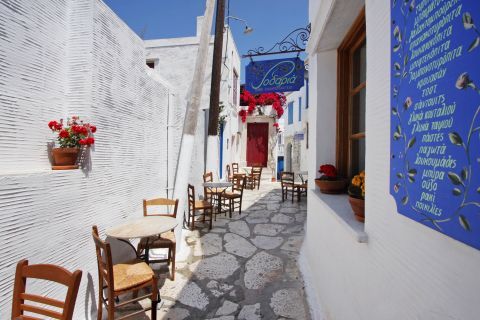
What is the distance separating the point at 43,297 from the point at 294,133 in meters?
13.8

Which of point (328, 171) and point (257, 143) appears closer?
point (328, 171)

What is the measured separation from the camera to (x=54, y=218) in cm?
250

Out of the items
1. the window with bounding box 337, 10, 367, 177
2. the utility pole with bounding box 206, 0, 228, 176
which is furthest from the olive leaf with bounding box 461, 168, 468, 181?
the utility pole with bounding box 206, 0, 228, 176

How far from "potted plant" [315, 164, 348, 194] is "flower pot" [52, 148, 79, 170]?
2.83 meters

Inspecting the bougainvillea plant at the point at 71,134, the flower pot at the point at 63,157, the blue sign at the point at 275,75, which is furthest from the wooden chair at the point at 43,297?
the blue sign at the point at 275,75

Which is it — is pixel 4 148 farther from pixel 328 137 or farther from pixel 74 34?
pixel 328 137

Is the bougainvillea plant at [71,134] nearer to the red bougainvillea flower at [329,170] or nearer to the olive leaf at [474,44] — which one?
the red bougainvillea flower at [329,170]

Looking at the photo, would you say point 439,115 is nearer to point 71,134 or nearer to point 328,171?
point 328,171

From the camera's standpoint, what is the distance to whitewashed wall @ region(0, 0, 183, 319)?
88.7 inches

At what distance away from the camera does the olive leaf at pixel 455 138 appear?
83cm

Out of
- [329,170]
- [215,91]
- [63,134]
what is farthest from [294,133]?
[63,134]

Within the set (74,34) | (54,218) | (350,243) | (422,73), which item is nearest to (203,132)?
(74,34)

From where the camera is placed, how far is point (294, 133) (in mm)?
14602

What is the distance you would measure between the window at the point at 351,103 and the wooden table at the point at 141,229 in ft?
8.13
